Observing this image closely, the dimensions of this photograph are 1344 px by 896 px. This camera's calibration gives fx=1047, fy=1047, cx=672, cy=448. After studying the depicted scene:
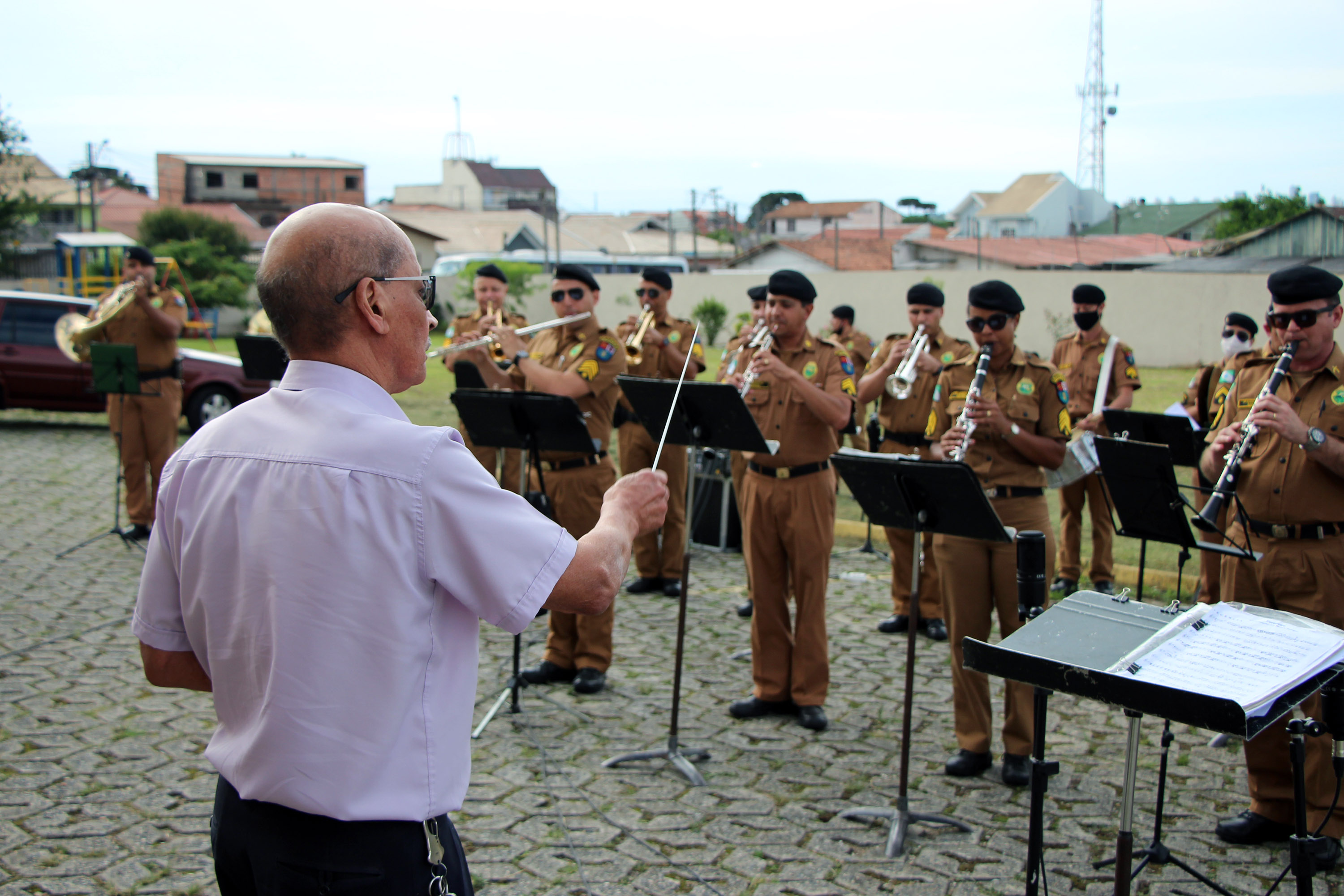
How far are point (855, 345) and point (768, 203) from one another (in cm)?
8192

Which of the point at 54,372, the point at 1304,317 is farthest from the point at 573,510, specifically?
the point at 54,372

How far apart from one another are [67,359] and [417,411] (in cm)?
517

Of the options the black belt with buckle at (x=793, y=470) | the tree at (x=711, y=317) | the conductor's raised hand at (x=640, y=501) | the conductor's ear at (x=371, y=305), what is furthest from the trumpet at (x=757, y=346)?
the tree at (x=711, y=317)

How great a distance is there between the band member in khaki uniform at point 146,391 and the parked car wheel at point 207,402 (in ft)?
14.6

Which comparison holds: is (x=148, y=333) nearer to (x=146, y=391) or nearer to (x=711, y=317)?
(x=146, y=391)

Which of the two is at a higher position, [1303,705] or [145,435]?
[145,435]

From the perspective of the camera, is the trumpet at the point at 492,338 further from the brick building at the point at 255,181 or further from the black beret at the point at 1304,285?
the brick building at the point at 255,181

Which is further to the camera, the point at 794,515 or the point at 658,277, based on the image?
the point at 658,277

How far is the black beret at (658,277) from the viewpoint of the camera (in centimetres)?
883

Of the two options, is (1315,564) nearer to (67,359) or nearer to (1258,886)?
(1258,886)

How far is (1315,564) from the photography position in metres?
4.38

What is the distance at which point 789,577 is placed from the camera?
5.95 metres

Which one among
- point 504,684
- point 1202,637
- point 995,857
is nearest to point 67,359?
point 504,684

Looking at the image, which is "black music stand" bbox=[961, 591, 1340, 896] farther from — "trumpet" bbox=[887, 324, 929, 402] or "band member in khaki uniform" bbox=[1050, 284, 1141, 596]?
"band member in khaki uniform" bbox=[1050, 284, 1141, 596]
